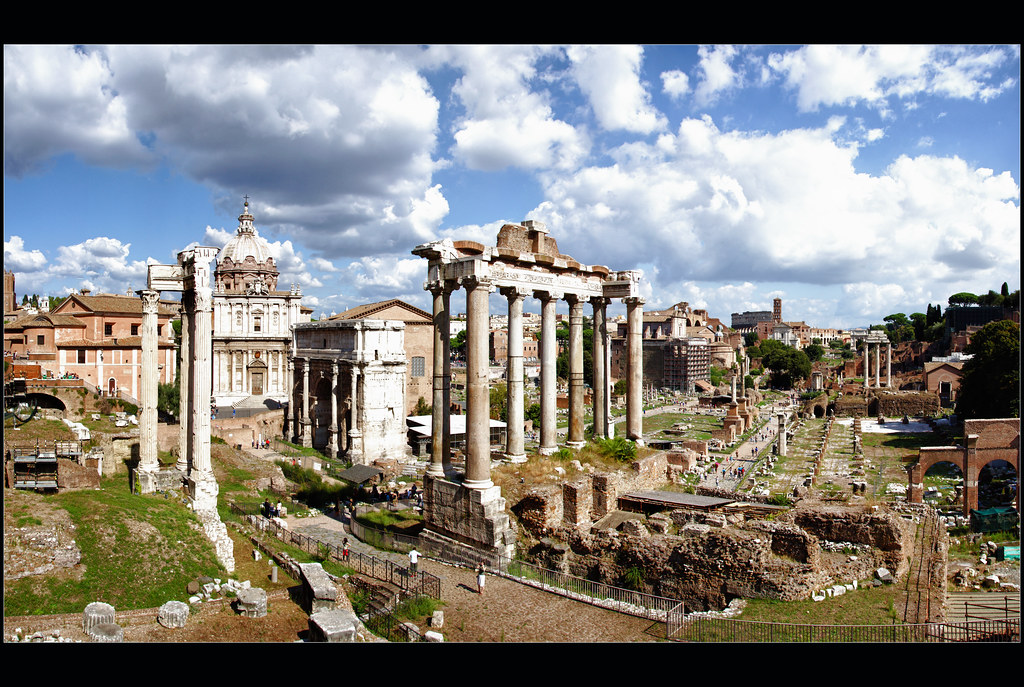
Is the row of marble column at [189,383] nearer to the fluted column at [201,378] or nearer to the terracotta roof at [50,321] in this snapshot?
the fluted column at [201,378]

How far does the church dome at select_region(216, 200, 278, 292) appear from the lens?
5522cm

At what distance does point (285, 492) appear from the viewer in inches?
1098

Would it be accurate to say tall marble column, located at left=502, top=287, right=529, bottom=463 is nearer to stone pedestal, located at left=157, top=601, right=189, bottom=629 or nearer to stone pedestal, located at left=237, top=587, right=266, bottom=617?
stone pedestal, located at left=237, top=587, right=266, bottom=617

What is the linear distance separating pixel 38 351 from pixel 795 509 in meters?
39.7

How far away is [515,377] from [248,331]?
4049 cm

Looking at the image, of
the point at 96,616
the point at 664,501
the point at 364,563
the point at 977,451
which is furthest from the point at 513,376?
the point at 977,451

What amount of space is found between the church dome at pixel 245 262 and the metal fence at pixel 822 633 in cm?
4928

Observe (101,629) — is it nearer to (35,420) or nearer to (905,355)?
(35,420)

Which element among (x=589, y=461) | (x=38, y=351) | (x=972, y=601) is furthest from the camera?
(x=38, y=351)

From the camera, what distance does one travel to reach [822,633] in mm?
10977

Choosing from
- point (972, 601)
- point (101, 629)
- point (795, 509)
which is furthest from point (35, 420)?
point (972, 601)

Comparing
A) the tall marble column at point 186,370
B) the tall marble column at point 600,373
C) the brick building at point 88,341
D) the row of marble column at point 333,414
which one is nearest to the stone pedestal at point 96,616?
the tall marble column at point 186,370

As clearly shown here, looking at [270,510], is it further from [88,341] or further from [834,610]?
[88,341]

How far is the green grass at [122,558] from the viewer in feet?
39.7
